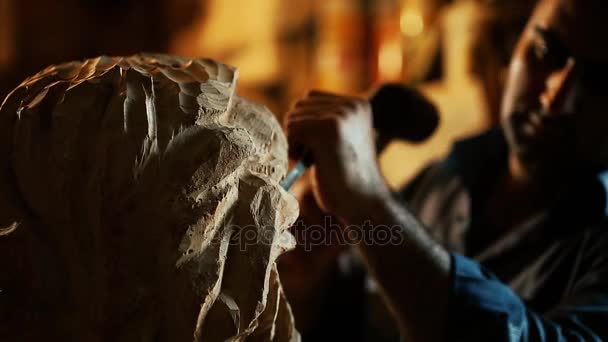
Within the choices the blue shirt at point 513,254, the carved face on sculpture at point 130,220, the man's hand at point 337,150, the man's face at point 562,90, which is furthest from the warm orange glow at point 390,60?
the carved face on sculpture at point 130,220

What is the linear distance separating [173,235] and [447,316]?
434 mm

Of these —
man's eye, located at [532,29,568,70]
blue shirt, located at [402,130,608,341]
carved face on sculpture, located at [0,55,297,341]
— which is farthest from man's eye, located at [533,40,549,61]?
carved face on sculpture, located at [0,55,297,341]

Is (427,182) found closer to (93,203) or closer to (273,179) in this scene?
(273,179)

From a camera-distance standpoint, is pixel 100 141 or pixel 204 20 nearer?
pixel 100 141

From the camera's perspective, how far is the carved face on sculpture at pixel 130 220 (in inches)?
17.8

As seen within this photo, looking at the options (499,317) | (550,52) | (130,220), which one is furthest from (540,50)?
(130,220)

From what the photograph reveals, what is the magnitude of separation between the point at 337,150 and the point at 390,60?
1.53 metres

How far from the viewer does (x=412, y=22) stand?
6.91ft

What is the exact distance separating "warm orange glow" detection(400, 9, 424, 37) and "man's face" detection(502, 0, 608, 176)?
995 mm

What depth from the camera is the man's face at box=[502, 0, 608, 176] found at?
39.8 inches

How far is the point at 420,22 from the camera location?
2.10 m

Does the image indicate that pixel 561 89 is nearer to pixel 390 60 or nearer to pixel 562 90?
pixel 562 90

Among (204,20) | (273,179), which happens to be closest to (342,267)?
(273,179)

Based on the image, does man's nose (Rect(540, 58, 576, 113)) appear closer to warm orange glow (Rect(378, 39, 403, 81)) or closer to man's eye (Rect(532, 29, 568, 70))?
man's eye (Rect(532, 29, 568, 70))
